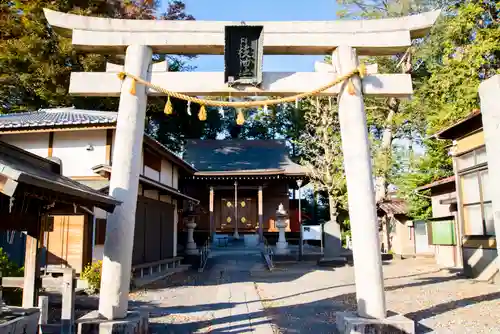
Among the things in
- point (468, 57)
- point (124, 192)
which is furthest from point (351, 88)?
point (468, 57)

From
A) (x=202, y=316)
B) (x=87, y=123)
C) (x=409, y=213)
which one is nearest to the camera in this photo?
(x=202, y=316)

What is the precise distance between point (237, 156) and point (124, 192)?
22.3 meters

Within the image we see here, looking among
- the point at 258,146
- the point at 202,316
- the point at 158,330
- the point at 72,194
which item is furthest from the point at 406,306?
the point at 258,146

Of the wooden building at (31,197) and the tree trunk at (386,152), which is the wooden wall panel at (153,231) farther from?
the tree trunk at (386,152)

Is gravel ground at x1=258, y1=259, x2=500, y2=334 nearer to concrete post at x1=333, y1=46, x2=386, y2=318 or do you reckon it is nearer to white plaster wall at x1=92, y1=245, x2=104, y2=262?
concrete post at x1=333, y1=46, x2=386, y2=318

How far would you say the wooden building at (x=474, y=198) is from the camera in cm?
1195

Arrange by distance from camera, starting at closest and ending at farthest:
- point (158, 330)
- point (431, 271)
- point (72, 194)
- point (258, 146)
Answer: point (72, 194), point (158, 330), point (431, 271), point (258, 146)

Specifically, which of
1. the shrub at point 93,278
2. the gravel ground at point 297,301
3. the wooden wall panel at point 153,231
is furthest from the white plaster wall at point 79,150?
the gravel ground at point 297,301

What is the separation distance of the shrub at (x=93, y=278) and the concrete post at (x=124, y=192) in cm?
496

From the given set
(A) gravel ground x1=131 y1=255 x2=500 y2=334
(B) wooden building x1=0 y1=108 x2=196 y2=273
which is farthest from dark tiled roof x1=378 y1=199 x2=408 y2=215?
(B) wooden building x1=0 y1=108 x2=196 y2=273

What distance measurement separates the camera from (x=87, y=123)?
12.9 metres

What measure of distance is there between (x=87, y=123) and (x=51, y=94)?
31.5 ft

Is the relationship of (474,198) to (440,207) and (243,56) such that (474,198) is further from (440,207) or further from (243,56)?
(243,56)

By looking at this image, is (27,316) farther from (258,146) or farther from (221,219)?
(258,146)
